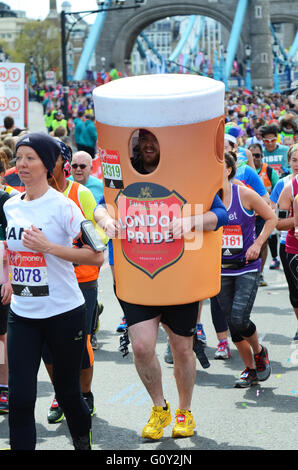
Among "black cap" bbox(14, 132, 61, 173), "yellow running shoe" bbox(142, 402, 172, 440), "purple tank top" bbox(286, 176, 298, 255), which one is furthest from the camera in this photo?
"purple tank top" bbox(286, 176, 298, 255)

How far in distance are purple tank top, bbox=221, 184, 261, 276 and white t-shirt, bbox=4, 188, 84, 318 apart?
1.97 meters

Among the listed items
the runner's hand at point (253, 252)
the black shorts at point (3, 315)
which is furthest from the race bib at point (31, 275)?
the runner's hand at point (253, 252)

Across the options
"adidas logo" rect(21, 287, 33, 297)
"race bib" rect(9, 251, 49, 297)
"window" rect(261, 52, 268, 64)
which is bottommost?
"window" rect(261, 52, 268, 64)

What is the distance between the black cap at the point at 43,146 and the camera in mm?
3936

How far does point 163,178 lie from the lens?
427 cm

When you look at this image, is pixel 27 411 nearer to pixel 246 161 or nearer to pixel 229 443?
pixel 229 443

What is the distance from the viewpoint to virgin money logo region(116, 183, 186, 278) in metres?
4.28

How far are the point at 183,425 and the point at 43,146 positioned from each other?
1.81 m

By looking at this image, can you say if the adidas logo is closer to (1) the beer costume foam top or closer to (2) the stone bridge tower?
(1) the beer costume foam top

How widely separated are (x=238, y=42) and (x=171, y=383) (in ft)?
259

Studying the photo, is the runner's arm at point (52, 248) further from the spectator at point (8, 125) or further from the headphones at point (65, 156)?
the spectator at point (8, 125)

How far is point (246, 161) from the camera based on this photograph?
7.80m

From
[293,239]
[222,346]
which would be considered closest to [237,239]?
[293,239]

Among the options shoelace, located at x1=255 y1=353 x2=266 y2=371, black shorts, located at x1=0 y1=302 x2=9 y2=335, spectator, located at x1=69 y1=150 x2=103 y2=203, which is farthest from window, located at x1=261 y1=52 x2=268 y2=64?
black shorts, located at x1=0 y1=302 x2=9 y2=335
